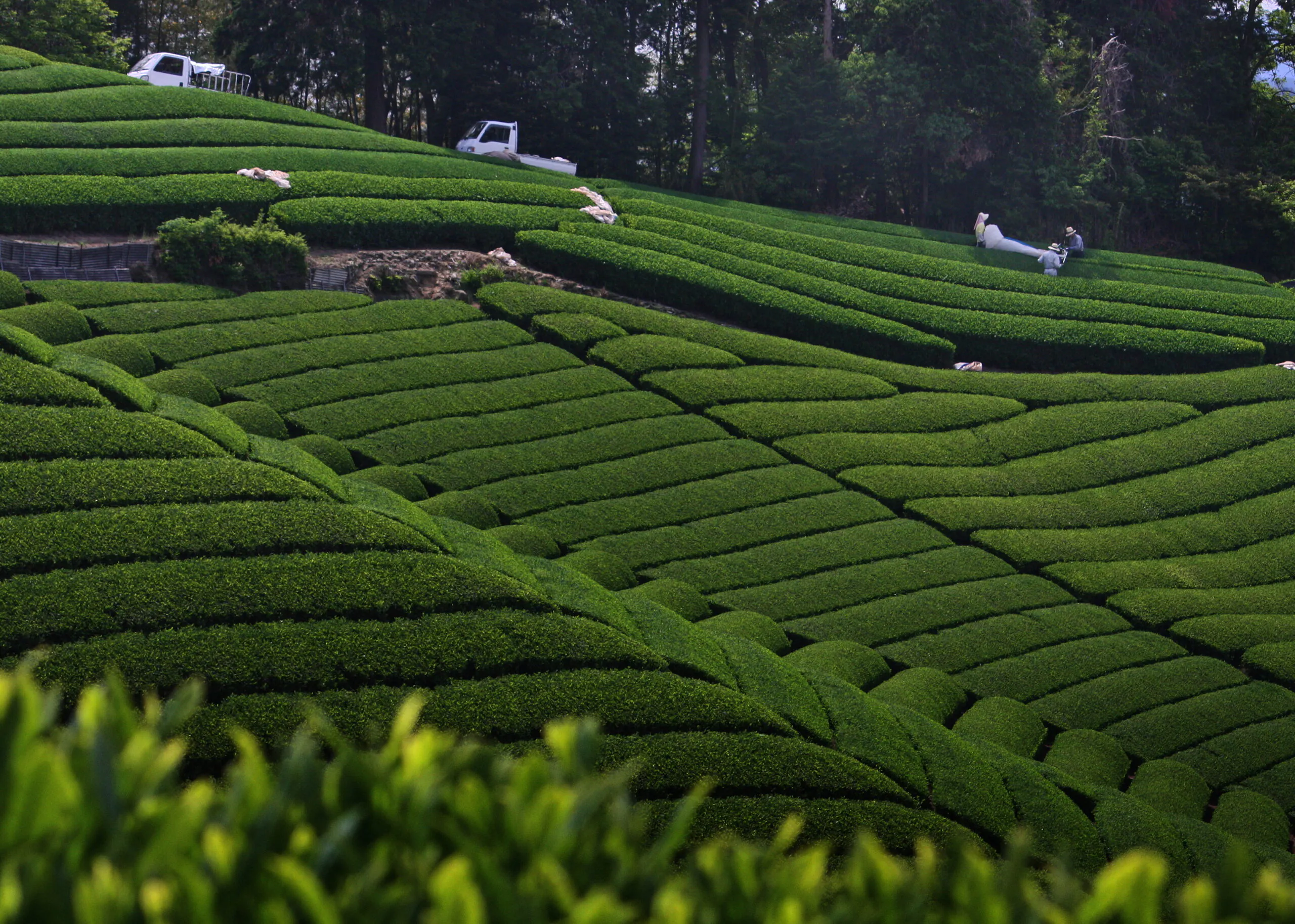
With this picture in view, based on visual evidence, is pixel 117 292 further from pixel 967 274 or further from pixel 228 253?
pixel 967 274

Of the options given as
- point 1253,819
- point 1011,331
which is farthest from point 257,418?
point 1011,331

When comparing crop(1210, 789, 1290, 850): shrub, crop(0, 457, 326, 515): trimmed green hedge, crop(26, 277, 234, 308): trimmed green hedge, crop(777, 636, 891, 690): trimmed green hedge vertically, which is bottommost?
crop(1210, 789, 1290, 850): shrub

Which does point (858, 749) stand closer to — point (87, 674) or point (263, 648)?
point (263, 648)

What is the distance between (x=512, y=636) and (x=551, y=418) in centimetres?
838

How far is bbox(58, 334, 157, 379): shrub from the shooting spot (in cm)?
1738

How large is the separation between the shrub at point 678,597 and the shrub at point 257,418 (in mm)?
5912

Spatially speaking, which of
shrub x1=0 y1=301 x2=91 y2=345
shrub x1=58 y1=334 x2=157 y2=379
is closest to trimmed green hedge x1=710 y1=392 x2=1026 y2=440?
shrub x1=58 y1=334 x2=157 y2=379

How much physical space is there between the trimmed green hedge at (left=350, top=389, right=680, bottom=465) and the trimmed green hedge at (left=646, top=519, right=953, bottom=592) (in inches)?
151

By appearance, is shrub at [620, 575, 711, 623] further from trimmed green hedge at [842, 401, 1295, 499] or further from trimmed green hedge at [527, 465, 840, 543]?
trimmed green hedge at [842, 401, 1295, 499]

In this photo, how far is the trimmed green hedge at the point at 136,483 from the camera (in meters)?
11.2

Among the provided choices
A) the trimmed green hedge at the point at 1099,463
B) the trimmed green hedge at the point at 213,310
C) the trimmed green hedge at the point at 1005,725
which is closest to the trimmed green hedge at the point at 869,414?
the trimmed green hedge at the point at 1099,463

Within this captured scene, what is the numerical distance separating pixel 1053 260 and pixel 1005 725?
2118 centimetres

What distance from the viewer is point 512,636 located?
1106 centimetres

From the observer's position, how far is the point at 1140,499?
20.4 meters
